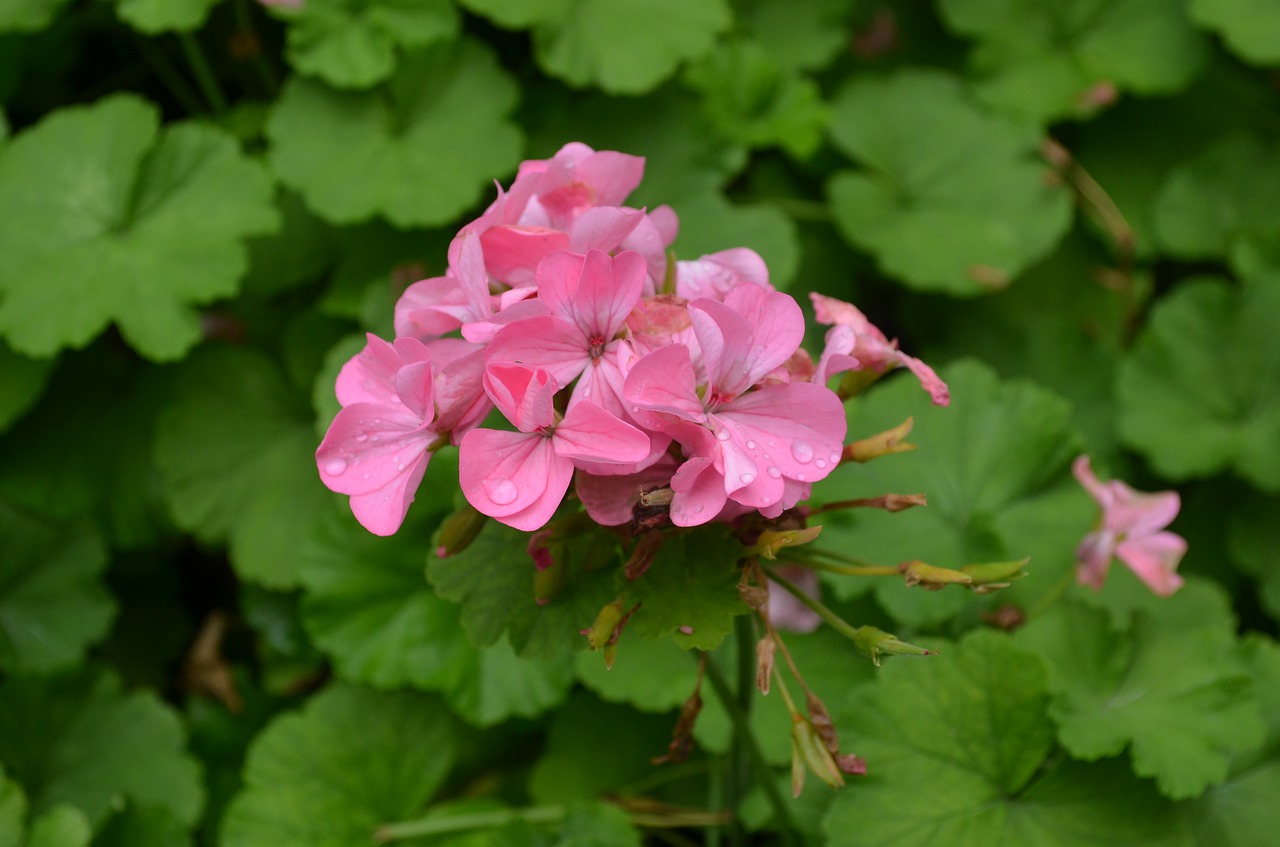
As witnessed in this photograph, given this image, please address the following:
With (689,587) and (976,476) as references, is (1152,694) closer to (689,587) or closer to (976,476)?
(976,476)

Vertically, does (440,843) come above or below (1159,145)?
below

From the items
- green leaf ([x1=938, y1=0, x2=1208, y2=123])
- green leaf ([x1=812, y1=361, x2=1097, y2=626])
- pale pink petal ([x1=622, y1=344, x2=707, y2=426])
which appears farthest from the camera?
green leaf ([x1=938, y1=0, x2=1208, y2=123])

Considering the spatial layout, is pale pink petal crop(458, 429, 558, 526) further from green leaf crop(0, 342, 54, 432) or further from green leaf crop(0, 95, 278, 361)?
green leaf crop(0, 342, 54, 432)

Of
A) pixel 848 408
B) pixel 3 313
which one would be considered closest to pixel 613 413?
pixel 848 408

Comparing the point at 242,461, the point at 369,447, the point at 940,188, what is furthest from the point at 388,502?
the point at 940,188

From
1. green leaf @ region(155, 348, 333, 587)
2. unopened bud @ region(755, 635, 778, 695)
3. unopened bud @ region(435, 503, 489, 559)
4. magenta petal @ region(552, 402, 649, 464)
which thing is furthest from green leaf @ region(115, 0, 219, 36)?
unopened bud @ region(755, 635, 778, 695)

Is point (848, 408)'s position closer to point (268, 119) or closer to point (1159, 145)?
point (268, 119)
